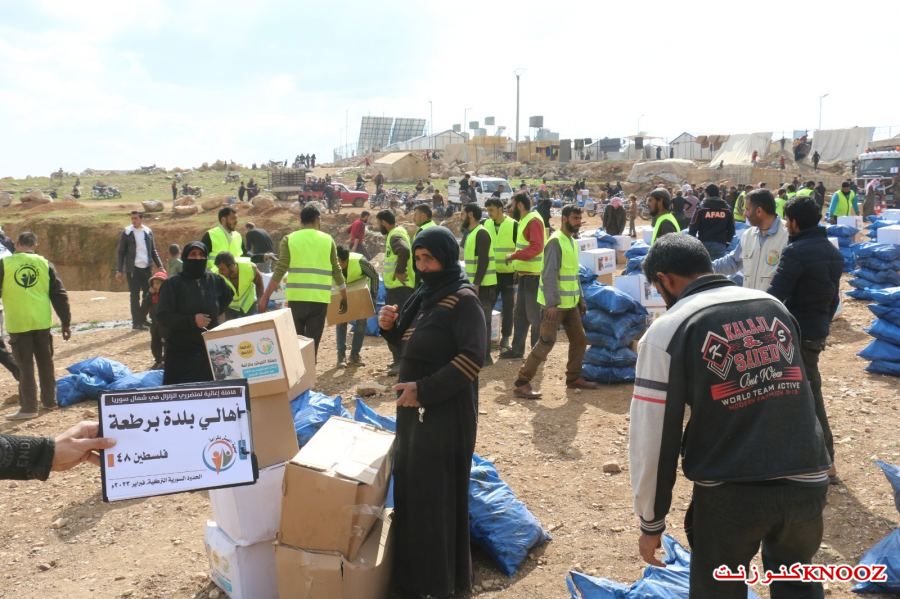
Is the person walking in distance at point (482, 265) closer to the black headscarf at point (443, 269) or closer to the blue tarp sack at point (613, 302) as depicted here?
the blue tarp sack at point (613, 302)

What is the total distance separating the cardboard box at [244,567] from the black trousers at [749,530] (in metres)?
1.99

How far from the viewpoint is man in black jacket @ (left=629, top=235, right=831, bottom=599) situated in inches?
90.6

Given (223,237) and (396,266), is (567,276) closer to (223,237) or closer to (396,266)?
(396,266)

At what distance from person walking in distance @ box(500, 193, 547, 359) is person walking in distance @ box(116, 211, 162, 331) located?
5.97 m

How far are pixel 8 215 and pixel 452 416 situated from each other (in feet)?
107

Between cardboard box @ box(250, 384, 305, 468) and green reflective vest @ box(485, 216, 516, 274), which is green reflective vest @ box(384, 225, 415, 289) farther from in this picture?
cardboard box @ box(250, 384, 305, 468)

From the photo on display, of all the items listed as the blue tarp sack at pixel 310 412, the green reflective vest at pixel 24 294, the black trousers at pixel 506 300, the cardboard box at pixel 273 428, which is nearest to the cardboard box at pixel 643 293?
the black trousers at pixel 506 300

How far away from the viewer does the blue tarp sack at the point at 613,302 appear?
7168mm

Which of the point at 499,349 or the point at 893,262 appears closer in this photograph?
the point at 499,349

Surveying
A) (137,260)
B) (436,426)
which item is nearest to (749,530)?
(436,426)

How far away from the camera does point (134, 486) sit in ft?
8.87

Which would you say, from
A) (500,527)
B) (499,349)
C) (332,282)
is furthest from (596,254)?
(500,527)

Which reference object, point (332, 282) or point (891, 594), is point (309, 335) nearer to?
point (332, 282)

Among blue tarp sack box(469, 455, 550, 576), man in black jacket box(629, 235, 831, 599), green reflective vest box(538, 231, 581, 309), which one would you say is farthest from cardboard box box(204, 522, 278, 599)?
green reflective vest box(538, 231, 581, 309)
